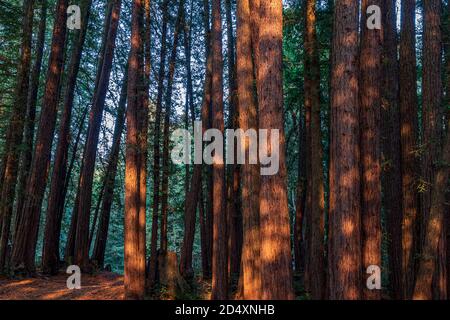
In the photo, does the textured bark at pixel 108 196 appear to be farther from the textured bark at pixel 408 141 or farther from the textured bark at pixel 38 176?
the textured bark at pixel 408 141

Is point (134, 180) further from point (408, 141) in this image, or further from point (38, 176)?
point (408, 141)

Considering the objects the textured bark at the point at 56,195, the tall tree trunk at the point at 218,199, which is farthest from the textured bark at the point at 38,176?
the tall tree trunk at the point at 218,199

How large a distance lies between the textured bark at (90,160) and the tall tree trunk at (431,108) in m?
10.2

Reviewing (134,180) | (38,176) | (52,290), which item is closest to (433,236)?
(134,180)

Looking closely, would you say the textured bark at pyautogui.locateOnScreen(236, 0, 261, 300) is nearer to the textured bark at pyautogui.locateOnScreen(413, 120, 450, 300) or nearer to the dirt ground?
the textured bark at pyautogui.locateOnScreen(413, 120, 450, 300)

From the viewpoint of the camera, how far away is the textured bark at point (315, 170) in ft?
35.0

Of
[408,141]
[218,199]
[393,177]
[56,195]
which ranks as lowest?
[218,199]

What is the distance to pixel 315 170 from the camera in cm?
1098

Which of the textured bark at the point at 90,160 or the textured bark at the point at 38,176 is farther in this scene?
the textured bark at the point at 90,160

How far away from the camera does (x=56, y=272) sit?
1510 centimetres

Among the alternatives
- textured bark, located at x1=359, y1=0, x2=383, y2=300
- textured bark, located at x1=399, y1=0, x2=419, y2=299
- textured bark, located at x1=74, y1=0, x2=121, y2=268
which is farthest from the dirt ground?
textured bark, located at x1=399, y1=0, x2=419, y2=299

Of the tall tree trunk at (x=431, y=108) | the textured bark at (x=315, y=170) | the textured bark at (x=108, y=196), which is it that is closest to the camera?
the tall tree trunk at (x=431, y=108)

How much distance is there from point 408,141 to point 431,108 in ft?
5.10

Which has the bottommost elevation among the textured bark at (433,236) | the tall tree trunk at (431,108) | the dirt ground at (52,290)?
the dirt ground at (52,290)
